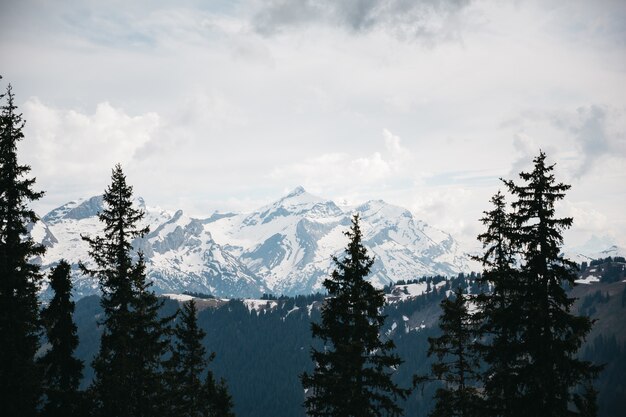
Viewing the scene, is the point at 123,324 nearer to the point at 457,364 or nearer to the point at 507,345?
the point at 457,364

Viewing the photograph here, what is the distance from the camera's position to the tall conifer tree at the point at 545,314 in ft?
68.4

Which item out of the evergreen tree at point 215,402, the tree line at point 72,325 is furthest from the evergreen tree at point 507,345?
the evergreen tree at point 215,402

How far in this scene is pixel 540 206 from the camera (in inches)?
855

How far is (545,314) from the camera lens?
21.3m

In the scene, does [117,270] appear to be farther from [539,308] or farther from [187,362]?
[539,308]

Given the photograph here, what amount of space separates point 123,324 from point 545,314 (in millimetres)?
20768

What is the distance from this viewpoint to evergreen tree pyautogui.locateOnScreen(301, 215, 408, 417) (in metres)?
23.5

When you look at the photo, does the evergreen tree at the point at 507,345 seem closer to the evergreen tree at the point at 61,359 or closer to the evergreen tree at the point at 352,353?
the evergreen tree at the point at 352,353

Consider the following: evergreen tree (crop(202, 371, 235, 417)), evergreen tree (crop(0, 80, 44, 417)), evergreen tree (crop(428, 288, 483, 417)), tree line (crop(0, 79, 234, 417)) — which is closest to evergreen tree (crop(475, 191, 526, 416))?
evergreen tree (crop(428, 288, 483, 417))

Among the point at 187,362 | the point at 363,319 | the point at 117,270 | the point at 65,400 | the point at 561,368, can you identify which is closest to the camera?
the point at 561,368

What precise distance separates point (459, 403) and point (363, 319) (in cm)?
749

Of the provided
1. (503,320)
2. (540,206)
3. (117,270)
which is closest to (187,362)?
(117,270)

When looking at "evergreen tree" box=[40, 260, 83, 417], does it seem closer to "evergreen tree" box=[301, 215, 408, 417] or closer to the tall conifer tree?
"evergreen tree" box=[301, 215, 408, 417]

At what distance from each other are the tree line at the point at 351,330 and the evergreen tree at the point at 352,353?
0.05m
